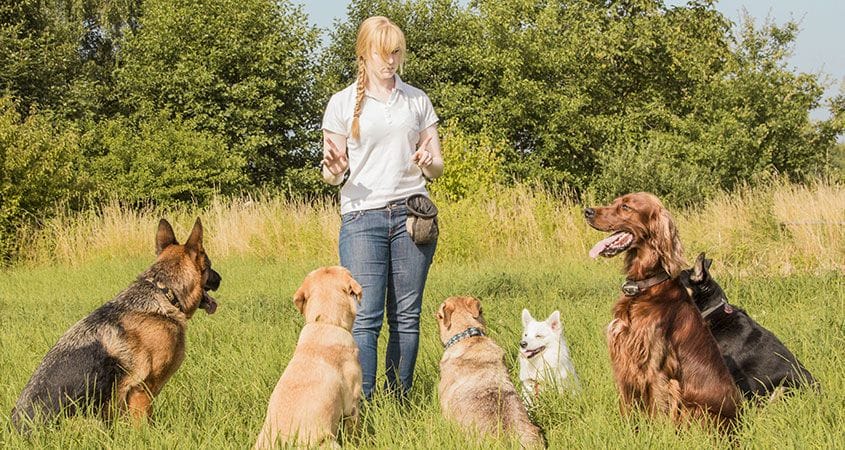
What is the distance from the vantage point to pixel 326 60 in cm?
3481

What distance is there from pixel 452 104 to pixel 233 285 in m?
20.3

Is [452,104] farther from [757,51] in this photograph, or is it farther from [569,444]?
[569,444]

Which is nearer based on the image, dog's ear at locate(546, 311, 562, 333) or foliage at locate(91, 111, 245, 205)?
dog's ear at locate(546, 311, 562, 333)

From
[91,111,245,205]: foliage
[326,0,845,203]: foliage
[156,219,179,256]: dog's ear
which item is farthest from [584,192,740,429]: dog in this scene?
[326,0,845,203]: foliage

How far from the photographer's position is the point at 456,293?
9.91 meters

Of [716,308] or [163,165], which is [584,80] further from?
[716,308]

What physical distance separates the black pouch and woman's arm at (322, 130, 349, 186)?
1.48 ft

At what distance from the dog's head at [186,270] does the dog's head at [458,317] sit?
1543 millimetres

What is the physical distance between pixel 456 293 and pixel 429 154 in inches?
201

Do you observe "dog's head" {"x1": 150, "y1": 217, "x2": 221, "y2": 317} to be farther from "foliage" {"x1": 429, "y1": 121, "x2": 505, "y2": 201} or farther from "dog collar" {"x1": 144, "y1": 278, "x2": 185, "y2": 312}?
"foliage" {"x1": 429, "y1": 121, "x2": 505, "y2": 201}

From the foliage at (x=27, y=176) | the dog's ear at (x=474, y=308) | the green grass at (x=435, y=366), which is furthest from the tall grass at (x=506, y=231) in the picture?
the dog's ear at (x=474, y=308)

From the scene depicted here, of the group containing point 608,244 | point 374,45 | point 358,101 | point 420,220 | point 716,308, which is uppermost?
point 374,45

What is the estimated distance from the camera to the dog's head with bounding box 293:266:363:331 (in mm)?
4574

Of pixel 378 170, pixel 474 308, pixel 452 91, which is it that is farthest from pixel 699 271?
pixel 452 91
